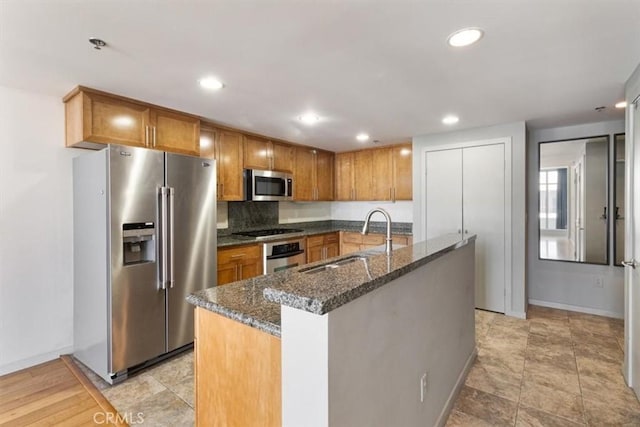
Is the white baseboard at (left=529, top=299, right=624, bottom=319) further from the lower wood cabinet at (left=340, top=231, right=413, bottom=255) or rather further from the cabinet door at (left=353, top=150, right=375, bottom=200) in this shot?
the cabinet door at (left=353, top=150, right=375, bottom=200)

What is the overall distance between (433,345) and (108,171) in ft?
8.09

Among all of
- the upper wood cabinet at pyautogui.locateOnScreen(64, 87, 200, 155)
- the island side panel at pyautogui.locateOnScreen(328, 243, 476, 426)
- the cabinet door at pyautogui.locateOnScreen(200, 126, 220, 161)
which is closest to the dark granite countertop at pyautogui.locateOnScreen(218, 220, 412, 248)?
the cabinet door at pyautogui.locateOnScreen(200, 126, 220, 161)

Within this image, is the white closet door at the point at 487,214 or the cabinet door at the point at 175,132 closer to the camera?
the cabinet door at the point at 175,132

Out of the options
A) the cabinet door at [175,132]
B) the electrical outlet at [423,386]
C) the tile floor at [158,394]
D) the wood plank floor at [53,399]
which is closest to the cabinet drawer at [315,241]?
the cabinet door at [175,132]

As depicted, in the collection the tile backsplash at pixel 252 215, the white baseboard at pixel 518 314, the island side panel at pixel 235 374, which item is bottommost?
the white baseboard at pixel 518 314

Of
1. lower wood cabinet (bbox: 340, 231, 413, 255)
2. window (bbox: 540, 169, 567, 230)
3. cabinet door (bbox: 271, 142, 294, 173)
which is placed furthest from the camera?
lower wood cabinet (bbox: 340, 231, 413, 255)

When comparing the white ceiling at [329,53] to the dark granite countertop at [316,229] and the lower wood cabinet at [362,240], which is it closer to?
the dark granite countertop at [316,229]

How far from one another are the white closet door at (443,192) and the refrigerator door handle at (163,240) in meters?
3.13

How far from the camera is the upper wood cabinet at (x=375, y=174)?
4613 millimetres

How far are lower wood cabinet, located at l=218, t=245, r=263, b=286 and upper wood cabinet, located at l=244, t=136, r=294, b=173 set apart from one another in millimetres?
1077

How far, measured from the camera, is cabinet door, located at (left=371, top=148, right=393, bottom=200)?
4.75 metres

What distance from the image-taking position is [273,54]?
189cm

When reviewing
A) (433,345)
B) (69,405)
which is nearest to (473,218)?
(433,345)

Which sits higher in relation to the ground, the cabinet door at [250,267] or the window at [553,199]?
the window at [553,199]
